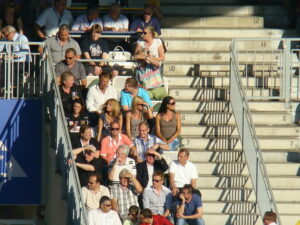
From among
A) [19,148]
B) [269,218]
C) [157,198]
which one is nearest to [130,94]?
[19,148]

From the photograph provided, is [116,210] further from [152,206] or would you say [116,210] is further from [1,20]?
[1,20]

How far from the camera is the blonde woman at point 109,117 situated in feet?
84.4

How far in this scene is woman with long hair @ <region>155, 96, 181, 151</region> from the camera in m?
25.9

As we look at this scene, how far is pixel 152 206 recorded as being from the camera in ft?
81.3

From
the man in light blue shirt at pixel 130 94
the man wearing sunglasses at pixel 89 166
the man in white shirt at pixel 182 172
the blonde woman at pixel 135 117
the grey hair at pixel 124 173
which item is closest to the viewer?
the grey hair at pixel 124 173

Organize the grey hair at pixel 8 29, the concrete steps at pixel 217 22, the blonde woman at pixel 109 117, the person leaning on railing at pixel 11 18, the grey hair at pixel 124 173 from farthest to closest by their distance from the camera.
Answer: the concrete steps at pixel 217 22
the person leaning on railing at pixel 11 18
the grey hair at pixel 8 29
the blonde woman at pixel 109 117
the grey hair at pixel 124 173

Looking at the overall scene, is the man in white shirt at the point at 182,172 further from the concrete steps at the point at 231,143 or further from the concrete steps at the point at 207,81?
the concrete steps at the point at 207,81

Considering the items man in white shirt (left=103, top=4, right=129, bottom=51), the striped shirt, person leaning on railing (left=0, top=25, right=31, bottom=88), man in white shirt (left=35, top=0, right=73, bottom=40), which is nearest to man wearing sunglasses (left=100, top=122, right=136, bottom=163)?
the striped shirt

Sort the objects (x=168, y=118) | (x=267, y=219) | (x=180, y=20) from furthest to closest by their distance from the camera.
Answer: (x=180, y=20) → (x=168, y=118) → (x=267, y=219)

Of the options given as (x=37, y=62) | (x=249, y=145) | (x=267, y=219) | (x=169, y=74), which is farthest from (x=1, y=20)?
(x=267, y=219)

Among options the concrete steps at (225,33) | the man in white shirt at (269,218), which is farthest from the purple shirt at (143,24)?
the man in white shirt at (269,218)

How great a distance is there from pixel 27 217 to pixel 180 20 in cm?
444

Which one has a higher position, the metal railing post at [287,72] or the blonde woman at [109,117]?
the metal railing post at [287,72]

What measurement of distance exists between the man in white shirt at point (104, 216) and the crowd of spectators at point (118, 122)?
0.01 meters
